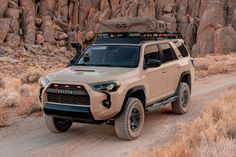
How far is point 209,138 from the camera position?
23.1ft

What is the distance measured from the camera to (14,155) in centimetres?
793

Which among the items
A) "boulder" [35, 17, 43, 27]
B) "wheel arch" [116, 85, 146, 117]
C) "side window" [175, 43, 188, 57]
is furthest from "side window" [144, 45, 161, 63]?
"boulder" [35, 17, 43, 27]

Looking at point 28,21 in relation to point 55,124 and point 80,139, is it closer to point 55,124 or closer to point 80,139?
point 55,124

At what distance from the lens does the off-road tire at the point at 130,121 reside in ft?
27.9

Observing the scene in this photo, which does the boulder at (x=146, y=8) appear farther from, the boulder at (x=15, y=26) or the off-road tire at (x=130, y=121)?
the off-road tire at (x=130, y=121)

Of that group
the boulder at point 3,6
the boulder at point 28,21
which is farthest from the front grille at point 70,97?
the boulder at point 28,21

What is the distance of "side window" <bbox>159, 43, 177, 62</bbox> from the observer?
10.6 m

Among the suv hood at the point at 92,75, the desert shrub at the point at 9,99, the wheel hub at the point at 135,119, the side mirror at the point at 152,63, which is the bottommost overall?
the desert shrub at the point at 9,99

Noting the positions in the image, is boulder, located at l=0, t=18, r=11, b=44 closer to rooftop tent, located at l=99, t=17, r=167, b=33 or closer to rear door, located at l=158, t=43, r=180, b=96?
rooftop tent, located at l=99, t=17, r=167, b=33

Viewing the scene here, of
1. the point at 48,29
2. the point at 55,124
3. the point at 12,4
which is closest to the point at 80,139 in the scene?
the point at 55,124

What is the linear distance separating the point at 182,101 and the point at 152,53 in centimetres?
195

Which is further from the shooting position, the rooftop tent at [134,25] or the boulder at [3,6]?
the boulder at [3,6]

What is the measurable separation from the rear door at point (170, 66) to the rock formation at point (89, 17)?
42.0 meters

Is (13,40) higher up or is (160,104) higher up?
(160,104)
